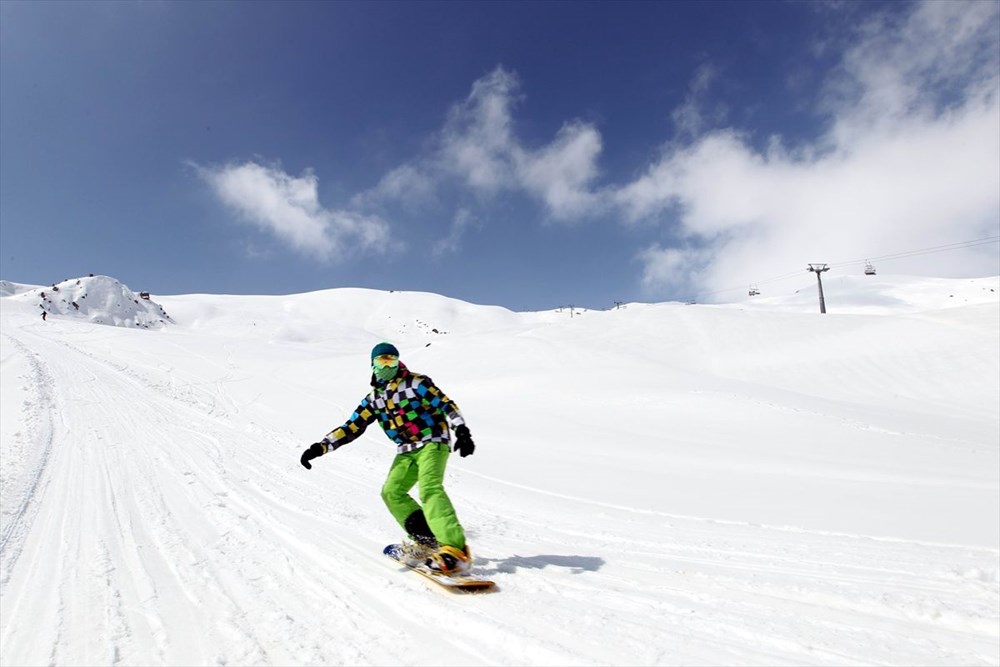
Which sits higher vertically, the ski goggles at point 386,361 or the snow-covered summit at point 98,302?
the snow-covered summit at point 98,302

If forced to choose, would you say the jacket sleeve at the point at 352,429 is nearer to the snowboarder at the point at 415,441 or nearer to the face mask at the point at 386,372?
the snowboarder at the point at 415,441

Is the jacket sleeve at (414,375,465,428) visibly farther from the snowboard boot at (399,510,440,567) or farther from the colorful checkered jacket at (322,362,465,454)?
the snowboard boot at (399,510,440,567)

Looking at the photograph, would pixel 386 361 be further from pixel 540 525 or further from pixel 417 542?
pixel 540 525

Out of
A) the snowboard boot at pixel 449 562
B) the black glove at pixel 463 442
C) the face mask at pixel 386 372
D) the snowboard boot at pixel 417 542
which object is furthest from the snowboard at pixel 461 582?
the face mask at pixel 386 372

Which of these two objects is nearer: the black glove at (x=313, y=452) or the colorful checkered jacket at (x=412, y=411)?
the colorful checkered jacket at (x=412, y=411)

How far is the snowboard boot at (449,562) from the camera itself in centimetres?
378

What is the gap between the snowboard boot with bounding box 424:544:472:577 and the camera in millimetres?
3777

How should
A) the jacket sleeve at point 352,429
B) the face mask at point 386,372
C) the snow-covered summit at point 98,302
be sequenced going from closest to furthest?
the face mask at point 386,372
the jacket sleeve at point 352,429
the snow-covered summit at point 98,302

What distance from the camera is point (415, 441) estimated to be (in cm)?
439

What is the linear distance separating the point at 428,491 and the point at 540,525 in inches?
88.8

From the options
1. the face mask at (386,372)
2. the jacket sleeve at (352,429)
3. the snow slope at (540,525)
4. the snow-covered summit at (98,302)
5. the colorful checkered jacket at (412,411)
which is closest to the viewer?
the snow slope at (540,525)

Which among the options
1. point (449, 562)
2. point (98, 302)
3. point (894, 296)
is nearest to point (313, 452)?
point (449, 562)

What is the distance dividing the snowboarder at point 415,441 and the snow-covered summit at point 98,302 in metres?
78.7

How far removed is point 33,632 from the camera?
10.1 feet
